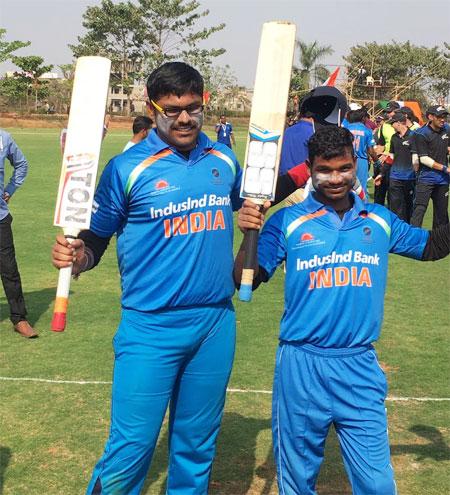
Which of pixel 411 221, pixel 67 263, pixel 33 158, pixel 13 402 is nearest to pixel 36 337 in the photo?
pixel 13 402

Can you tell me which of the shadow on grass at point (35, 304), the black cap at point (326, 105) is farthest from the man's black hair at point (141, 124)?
the black cap at point (326, 105)

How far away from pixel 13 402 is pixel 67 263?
2692 mm

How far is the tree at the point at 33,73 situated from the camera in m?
64.9

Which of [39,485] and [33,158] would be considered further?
[33,158]

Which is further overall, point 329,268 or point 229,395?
point 229,395

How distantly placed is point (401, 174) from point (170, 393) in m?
10.1

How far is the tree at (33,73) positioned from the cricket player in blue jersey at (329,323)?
63589 mm

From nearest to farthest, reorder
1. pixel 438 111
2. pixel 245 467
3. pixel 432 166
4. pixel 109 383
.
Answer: pixel 245 467, pixel 109 383, pixel 432 166, pixel 438 111

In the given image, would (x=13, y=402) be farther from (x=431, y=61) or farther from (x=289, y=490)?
(x=431, y=61)

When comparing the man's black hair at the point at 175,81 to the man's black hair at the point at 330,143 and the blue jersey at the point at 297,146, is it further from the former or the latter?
the blue jersey at the point at 297,146

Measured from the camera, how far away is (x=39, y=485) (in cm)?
440

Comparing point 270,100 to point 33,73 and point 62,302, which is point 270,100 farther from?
point 33,73

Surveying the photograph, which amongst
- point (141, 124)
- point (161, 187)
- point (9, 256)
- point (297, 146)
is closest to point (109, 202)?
point (161, 187)

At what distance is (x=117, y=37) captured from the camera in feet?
232
